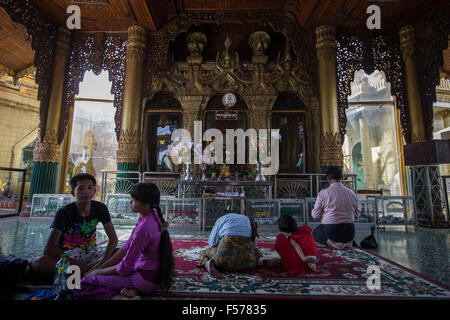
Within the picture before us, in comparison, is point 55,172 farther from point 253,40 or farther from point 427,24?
point 427,24

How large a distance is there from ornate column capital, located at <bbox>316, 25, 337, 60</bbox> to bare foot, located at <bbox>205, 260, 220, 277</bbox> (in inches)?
276

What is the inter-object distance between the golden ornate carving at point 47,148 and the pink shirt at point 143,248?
7008 mm

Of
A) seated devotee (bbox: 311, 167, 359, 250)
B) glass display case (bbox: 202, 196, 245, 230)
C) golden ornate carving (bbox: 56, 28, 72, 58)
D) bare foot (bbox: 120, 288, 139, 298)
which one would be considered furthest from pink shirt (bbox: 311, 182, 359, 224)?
golden ornate carving (bbox: 56, 28, 72, 58)

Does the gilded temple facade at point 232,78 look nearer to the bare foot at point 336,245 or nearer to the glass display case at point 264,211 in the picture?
the glass display case at point 264,211

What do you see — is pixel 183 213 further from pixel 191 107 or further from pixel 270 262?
pixel 191 107

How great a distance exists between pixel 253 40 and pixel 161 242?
813 centimetres

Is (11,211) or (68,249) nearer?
(68,249)

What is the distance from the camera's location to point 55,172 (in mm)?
7199

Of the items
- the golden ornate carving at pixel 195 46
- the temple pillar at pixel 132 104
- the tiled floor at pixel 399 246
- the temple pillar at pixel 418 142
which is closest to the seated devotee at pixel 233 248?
the tiled floor at pixel 399 246

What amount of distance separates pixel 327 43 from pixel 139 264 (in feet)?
25.7

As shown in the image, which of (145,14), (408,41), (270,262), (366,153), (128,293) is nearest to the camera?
(128,293)

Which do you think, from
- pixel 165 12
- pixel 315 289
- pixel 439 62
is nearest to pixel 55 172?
pixel 165 12

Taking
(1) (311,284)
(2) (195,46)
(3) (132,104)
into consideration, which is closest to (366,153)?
(2) (195,46)

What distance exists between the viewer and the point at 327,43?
7.23 m
